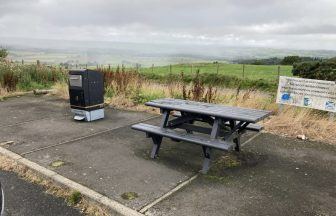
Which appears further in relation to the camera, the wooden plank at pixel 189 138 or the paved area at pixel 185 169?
the wooden plank at pixel 189 138

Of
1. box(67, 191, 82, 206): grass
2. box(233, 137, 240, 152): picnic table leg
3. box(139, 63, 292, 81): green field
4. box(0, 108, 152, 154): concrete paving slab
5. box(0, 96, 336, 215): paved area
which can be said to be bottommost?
box(139, 63, 292, 81): green field

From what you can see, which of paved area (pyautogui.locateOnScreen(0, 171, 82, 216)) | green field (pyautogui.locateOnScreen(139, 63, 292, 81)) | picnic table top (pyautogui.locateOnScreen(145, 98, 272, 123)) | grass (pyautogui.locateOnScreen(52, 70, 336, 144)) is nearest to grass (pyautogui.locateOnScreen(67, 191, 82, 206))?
paved area (pyautogui.locateOnScreen(0, 171, 82, 216))

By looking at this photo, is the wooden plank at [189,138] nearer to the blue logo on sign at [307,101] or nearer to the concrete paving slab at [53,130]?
the concrete paving slab at [53,130]

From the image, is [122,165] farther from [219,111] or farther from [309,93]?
[309,93]

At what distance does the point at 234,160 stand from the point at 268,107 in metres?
3.39

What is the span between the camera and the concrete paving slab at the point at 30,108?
24.1 feet

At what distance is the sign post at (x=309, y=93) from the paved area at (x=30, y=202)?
477 cm

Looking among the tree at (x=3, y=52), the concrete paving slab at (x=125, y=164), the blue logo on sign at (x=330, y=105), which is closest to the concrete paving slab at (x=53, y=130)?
the concrete paving slab at (x=125, y=164)

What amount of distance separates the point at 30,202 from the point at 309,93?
5.11m

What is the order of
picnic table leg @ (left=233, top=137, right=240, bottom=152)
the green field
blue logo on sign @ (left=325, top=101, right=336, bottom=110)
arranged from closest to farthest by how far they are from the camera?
picnic table leg @ (left=233, top=137, right=240, bottom=152), blue logo on sign @ (left=325, top=101, right=336, bottom=110), the green field

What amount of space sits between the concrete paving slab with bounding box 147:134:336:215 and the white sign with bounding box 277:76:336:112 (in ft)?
4.00

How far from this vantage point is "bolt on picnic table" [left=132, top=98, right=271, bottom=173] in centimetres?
429

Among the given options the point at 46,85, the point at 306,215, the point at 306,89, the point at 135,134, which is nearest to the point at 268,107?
the point at 306,89

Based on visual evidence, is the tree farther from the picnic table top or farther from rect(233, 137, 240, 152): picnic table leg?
rect(233, 137, 240, 152): picnic table leg
